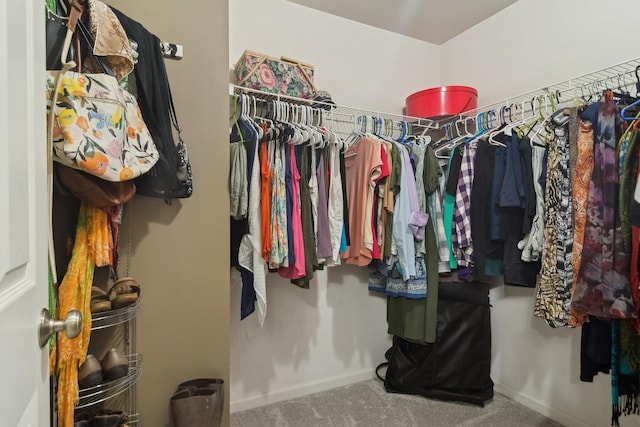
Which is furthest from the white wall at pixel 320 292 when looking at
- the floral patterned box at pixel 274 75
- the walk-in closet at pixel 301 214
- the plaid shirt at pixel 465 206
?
the plaid shirt at pixel 465 206

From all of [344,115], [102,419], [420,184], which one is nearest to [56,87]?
[102,419]

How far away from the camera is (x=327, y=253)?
1.87 meters

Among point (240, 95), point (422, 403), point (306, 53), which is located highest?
point (306, 53)

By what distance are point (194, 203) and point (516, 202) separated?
1.53 metres

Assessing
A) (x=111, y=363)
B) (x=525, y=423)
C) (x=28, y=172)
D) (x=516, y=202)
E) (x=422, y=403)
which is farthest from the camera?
(x=422, y=403)

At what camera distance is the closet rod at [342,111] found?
1.91 metres

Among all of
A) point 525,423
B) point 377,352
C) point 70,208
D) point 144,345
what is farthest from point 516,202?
point 70,208

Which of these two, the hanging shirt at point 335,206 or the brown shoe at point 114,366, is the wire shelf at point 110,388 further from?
the hanging shirt at point 335,206

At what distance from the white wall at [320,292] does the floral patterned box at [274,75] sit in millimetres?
282

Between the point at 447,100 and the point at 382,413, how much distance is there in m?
2.01

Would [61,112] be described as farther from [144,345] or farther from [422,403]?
[422,403]

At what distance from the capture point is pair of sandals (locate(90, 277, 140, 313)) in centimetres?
102

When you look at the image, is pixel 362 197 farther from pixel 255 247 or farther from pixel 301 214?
pixel 255 247

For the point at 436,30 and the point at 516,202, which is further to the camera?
the point at 436,30
